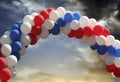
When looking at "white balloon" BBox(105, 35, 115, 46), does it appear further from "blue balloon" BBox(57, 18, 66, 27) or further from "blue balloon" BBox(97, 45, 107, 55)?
"blue balloon" BBox(57, 18, 66, 27)

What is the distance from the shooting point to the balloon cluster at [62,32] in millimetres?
10281

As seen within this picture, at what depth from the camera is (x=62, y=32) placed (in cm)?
1080

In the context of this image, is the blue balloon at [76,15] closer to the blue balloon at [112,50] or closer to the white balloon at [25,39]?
the blue balloon at [112,50]

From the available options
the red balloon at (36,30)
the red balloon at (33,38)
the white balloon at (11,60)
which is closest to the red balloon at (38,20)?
the red balloon at (36,30)

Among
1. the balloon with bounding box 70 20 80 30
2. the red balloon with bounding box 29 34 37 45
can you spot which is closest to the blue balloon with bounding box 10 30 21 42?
the red balloon with bounding box 29 34 37 45

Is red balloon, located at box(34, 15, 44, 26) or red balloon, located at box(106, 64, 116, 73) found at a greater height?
red balloon, located at box(34, 15, 44, 26)

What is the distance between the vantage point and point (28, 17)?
35.2 ft

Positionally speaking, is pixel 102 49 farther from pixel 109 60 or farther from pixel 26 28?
pixel 26 28

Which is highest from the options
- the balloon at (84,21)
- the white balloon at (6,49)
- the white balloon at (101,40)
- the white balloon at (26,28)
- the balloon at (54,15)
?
the balloon at (54,15)

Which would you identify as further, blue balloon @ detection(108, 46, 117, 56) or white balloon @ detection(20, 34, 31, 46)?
blue balloon @ detection(108, 46, 117, 56)

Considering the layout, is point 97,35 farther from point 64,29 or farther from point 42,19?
point 42,19

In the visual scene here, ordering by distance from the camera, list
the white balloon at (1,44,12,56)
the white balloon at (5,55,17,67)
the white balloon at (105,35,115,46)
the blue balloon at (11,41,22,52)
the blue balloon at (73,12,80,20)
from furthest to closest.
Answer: the blue balloon at (73,12,80,20) → the white balloon at (105,35,115,46) → the blue balloon at (11,41,22,52) → the white balloon at (1,44,12,56) → the white balloon at (5,55,17,67)

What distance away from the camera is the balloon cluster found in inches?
405

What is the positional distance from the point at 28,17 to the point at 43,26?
0.57 metres
